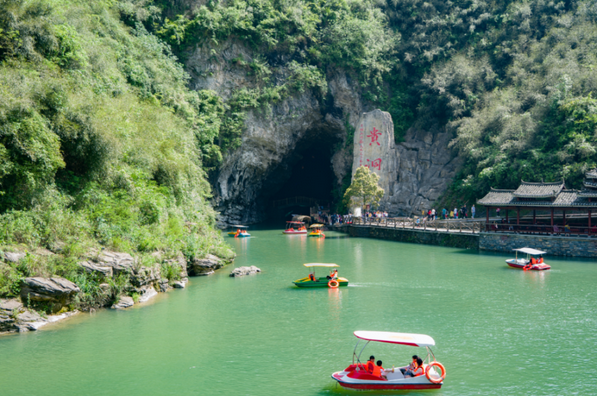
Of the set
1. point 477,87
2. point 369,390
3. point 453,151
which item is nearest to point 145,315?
point 369,390

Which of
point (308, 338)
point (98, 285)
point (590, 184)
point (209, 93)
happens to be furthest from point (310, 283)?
point (209, 93)

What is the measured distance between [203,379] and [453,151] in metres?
40.1

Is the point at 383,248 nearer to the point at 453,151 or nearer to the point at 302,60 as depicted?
the point at 453,151

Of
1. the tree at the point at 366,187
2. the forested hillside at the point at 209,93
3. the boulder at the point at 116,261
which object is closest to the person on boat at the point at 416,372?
the boulder at the point at 116,261

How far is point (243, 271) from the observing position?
81.6ft

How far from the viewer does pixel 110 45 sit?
31.1m

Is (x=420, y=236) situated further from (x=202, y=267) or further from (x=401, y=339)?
(x=401, y=339)

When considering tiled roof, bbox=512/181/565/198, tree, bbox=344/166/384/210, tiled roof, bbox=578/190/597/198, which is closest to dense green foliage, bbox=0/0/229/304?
tree, bbox=344/166/384/210

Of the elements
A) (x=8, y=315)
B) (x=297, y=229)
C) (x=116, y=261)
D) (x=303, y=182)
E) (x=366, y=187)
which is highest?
(x=303, y=182)

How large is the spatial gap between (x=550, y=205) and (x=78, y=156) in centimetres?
2579

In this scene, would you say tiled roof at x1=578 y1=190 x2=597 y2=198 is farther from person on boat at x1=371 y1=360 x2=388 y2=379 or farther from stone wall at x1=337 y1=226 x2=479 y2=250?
person on boat at x1=371 y1=360 x2=388 y2=379

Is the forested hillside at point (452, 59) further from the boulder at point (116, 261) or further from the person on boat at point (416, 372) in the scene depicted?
the boulder at point (116, 261)

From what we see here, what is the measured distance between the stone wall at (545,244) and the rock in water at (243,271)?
629 inches

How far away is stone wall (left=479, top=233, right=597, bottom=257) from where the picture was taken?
28516 mm
